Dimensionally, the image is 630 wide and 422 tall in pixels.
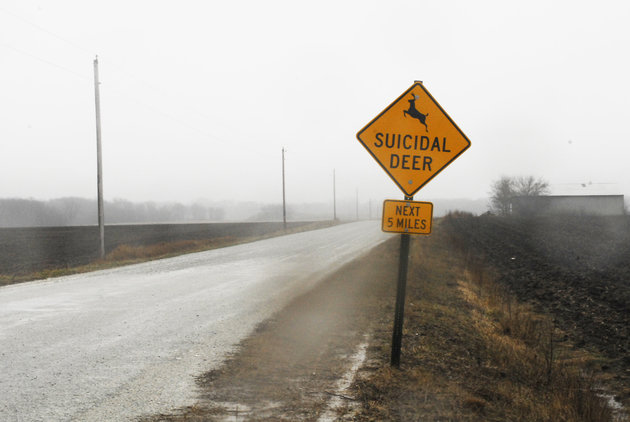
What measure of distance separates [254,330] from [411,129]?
12.1 ft

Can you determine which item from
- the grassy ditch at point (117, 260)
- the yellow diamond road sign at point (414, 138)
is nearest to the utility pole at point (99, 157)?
the grassy ditch at point (117, 260)

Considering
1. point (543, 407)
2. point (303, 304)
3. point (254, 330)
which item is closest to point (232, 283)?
point (303, 304)

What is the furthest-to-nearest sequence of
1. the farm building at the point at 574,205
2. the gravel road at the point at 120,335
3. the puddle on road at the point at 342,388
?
the farm building at the point at 574,205, the gravel road at the point at 120,335, the puddle on road at the point at 342,388

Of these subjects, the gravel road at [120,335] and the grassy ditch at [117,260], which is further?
the grassy ditch at [117,260]

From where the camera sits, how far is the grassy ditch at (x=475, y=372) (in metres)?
3.99

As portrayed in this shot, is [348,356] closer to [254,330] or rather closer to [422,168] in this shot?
[254,330]

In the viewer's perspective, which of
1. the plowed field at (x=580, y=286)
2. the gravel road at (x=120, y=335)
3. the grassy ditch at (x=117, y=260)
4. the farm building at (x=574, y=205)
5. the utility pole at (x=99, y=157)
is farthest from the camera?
the farm building at (x=574, y=205)

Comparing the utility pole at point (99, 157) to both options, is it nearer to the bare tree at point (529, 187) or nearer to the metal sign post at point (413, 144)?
the metal sign post at point (413, 144)

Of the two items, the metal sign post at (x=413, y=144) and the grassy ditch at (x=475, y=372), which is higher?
the metal sign post at (x=413, y=144)

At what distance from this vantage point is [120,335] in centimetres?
621

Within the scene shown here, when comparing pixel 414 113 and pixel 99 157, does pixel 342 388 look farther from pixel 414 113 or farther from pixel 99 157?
pixel 99 157

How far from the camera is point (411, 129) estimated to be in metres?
4.89

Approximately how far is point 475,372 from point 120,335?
4.58 meters

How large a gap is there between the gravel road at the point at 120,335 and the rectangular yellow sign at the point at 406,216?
8.08 ft
